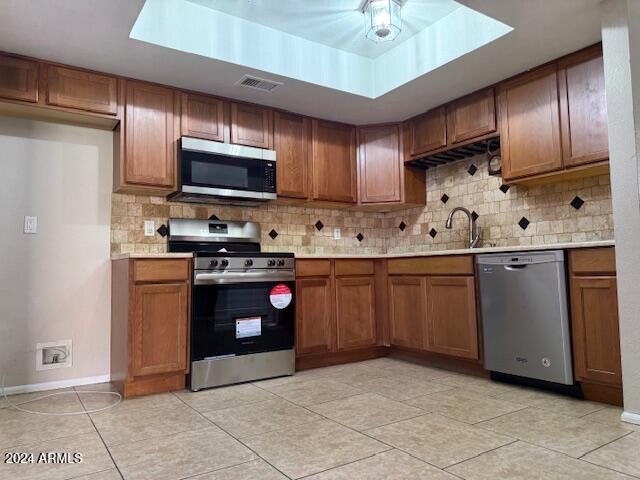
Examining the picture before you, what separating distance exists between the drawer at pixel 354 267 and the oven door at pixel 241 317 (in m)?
0.50

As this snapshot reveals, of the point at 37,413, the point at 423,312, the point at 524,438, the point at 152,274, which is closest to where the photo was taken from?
the point at 524,438

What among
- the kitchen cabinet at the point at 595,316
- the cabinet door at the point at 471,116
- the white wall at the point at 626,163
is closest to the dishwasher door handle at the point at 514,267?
the kitchen cabinet at the point at 595,316

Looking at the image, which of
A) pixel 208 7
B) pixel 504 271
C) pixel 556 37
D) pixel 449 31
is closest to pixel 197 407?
pixel 504 271

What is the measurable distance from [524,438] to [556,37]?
222cm

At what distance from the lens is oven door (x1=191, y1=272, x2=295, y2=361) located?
9.31ft

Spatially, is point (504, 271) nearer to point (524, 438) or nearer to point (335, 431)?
point (524, 438)

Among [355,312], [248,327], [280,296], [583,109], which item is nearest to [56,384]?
[248,327]

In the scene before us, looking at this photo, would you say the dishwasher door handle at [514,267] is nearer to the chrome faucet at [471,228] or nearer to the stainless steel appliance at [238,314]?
the chrome faucet at [471,228]

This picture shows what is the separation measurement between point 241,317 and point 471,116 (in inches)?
90.2

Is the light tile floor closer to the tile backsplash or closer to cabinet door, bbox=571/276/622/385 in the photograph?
cabinet door, bbox=571/276/622/385

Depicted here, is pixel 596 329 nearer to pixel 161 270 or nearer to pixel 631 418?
pixel 631 418

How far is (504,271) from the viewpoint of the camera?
109 inches

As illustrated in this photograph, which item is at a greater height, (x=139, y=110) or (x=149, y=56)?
(x=149, y=56)

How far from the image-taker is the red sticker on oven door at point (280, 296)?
123 inches
